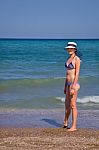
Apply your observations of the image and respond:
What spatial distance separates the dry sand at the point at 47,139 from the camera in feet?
22.1

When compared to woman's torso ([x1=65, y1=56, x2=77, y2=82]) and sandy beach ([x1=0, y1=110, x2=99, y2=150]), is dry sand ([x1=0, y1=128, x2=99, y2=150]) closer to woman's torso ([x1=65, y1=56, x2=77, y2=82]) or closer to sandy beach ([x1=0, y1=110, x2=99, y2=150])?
sandy beach ([x1=0, y1=110, x2=99, y2=150])

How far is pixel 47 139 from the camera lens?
7.26 meters

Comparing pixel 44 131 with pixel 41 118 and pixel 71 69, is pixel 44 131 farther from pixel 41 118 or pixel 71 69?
pixel 41 118

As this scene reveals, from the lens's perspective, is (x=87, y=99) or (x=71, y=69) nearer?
(x=71, y=69)

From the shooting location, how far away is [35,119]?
9.63 metres

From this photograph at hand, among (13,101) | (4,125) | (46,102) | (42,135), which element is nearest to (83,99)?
(46,102)

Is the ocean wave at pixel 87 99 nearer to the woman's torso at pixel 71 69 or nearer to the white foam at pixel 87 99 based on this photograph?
the white foam at pixel 87 99

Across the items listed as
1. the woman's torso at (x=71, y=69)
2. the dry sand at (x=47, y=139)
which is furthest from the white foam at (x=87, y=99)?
the woman's torso at (x=71, y=69)

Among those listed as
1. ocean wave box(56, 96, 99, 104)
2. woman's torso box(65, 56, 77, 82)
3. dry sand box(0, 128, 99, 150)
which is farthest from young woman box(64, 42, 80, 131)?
ocean wave box(56, 96, 99, 104)

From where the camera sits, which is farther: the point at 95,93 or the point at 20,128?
the point at 95,93

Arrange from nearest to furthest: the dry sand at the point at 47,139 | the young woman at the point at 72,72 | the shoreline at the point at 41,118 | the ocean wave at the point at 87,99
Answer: the dry sand at the point at 47,139 < the young woman at the point at 72,72 < the shoreline at the point at 41,118 < the ocean wave at the point at 87,99

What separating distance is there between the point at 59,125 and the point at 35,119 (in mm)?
775

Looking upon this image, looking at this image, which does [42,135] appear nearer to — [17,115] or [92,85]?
[17,115]

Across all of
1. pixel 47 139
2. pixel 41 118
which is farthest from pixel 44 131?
pixel 41 118
